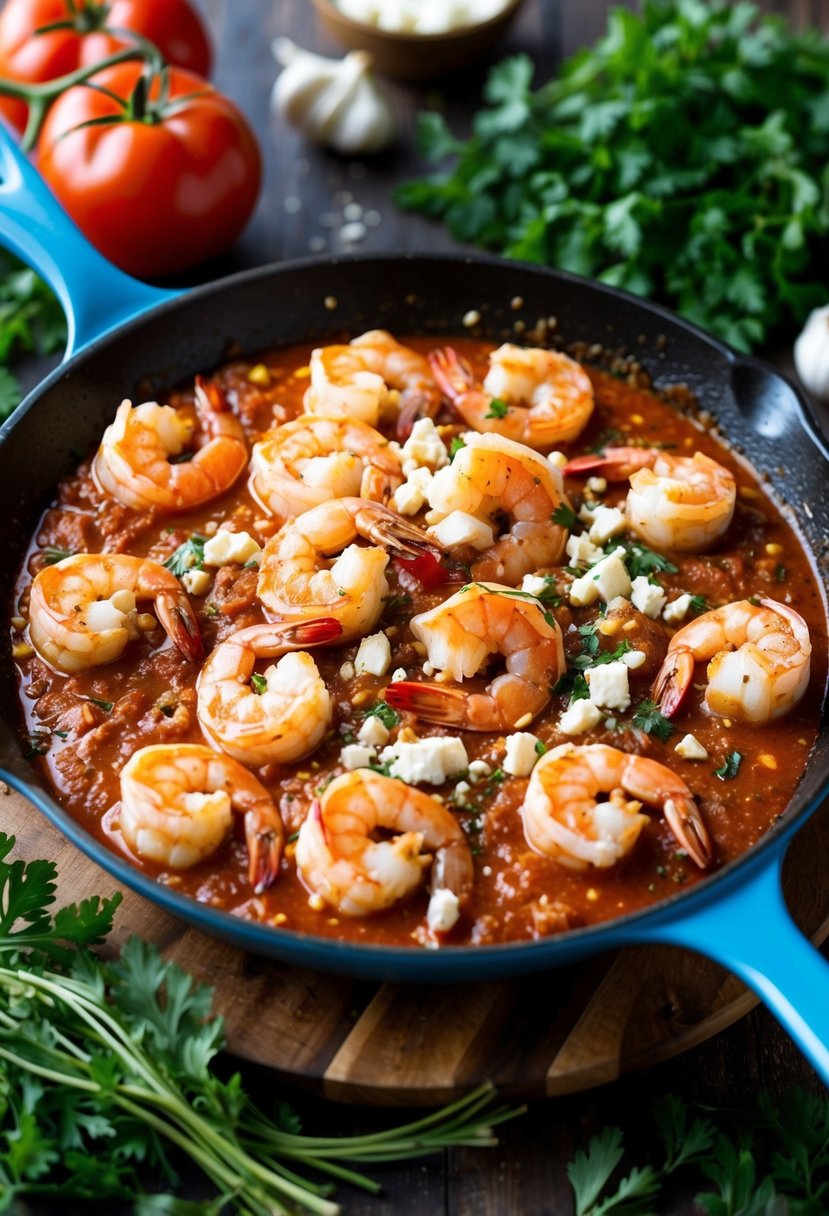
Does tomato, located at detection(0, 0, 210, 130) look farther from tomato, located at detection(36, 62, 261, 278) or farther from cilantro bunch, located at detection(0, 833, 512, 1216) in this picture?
cilantro bunch, located at detection(0, 833, 512, 1216)

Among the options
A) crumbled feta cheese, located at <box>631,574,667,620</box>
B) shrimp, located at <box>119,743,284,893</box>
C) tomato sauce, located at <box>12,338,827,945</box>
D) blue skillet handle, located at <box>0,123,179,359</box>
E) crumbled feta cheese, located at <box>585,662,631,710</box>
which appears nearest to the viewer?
shrimp, located at <box>119,743,284,893</box>

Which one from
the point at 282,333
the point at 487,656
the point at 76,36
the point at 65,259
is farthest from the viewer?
the point at 76,36

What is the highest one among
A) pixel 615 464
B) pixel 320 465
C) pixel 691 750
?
pixel 320 465

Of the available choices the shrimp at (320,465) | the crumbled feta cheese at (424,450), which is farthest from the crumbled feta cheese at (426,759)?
the crumbled feta cheese at (424,450)

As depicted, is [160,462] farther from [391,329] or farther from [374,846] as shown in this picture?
[374,846]

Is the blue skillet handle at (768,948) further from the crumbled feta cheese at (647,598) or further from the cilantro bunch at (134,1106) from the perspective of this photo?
the crumbled feta cheese at (647,598)

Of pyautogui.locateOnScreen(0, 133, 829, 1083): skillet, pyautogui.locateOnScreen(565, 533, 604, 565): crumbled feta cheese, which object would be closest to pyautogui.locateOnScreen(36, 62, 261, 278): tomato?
Result: pyautogui.locateOnScreen(0, 133, 829, 1083): skillet

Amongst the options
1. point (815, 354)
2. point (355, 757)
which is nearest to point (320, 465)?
point (355, 757)
